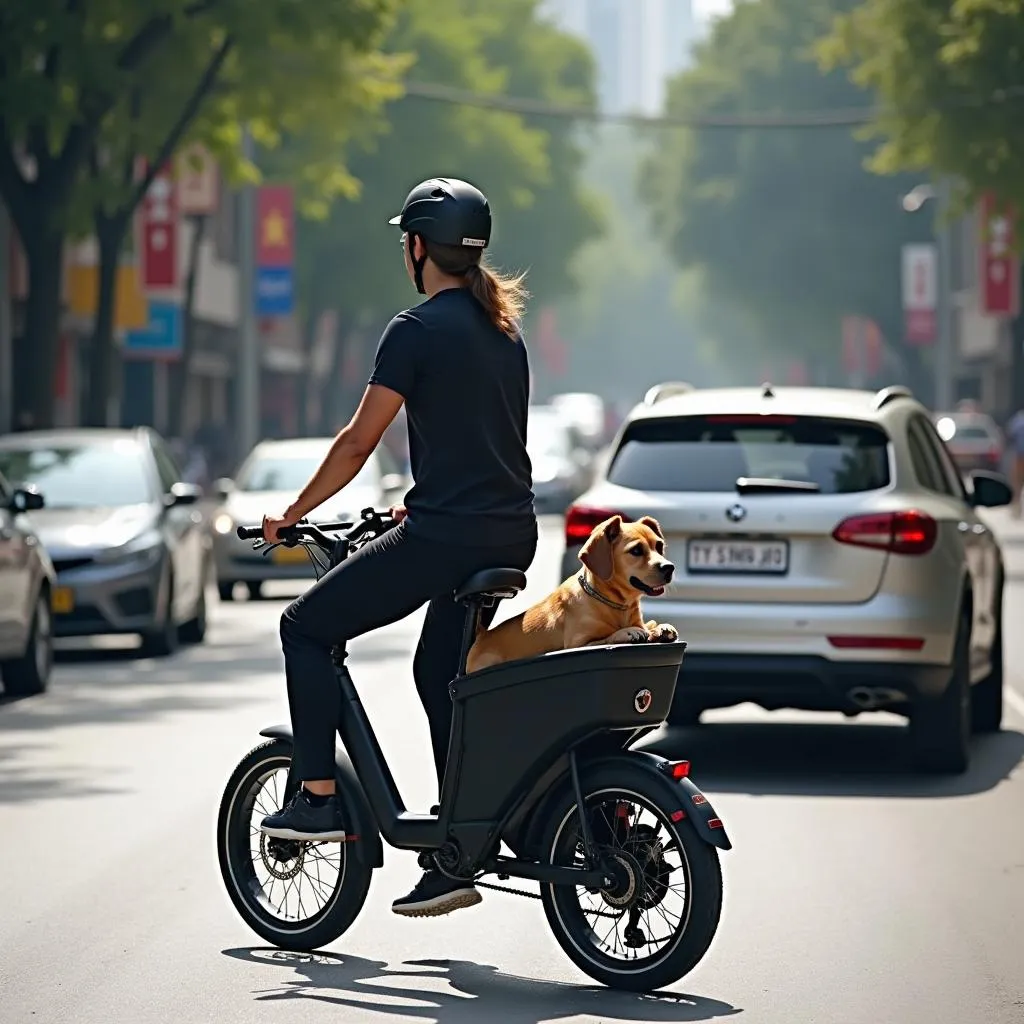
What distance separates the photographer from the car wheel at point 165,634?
715 inches

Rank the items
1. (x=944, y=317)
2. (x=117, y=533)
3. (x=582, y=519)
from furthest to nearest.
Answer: (x=944, y=317), (x=117, y=533), (x=582, y=519)

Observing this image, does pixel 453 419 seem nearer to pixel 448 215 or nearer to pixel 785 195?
pixel 448 215

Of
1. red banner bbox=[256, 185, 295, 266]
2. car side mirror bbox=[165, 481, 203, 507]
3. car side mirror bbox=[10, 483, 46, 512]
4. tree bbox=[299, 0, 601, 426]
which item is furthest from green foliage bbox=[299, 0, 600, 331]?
car side mirror bbox=[10, 483, 46, 512]

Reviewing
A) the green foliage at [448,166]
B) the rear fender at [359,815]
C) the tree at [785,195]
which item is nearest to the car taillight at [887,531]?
the rear fender at [359,815]

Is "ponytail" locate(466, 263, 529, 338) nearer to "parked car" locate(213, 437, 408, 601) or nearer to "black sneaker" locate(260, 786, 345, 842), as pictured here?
"black sneaker" locate(260, 786, 345, 842)

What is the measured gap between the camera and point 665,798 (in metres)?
6.91

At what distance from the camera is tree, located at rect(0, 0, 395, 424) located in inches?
1072

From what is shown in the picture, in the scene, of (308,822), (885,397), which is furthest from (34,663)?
(308,822)

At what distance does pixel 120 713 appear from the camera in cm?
1458

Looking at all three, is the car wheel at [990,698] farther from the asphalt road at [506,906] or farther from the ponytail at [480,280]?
the ponytail at [480,280]

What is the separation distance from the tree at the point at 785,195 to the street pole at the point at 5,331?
118ft

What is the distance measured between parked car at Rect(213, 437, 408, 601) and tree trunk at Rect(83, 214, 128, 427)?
6.05m

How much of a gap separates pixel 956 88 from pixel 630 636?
30139 mm

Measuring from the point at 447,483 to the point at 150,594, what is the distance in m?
10.9
